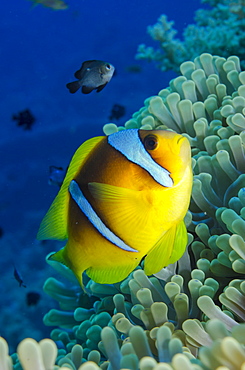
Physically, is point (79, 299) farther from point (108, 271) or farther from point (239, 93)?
point (239, 93)

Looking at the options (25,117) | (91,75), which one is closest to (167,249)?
(91,75)

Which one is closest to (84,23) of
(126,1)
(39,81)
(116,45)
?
(116,45)

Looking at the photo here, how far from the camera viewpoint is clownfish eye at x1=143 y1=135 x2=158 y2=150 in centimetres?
79

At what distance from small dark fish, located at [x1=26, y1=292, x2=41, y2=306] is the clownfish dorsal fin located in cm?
285

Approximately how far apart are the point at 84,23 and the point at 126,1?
8832 mm

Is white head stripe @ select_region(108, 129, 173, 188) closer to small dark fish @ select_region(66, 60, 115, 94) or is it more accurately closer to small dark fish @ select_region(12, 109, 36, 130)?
small dark fish @ select_region(66, 60, 115, 94)

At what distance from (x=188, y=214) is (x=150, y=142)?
1.67ft

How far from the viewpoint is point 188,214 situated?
1.24 metres

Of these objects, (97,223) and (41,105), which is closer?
(97,223)

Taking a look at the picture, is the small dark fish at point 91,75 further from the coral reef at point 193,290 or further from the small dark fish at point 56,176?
the coral reef at point 193,290

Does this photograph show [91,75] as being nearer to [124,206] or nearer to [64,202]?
[64,202]

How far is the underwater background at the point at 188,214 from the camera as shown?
0.96 metres

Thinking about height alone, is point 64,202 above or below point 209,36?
below

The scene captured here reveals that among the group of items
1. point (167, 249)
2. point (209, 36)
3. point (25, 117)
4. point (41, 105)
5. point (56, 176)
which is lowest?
point (167, 249)
